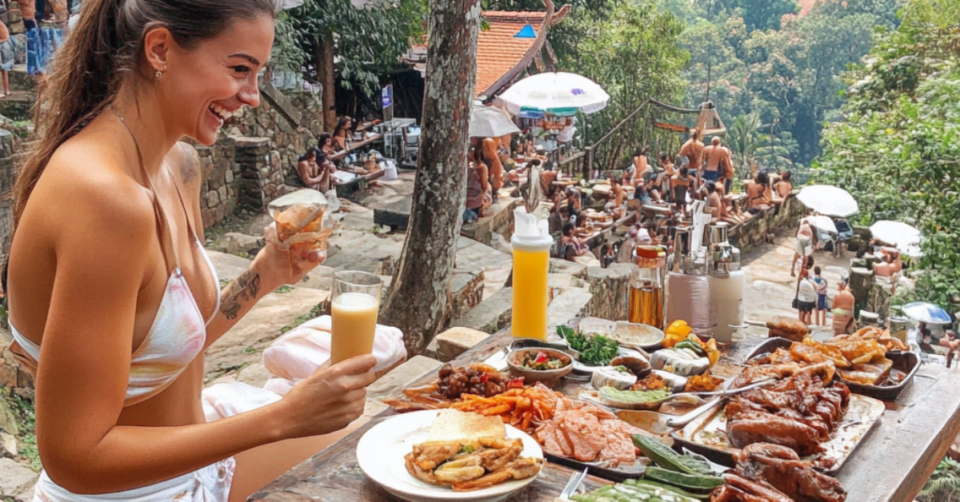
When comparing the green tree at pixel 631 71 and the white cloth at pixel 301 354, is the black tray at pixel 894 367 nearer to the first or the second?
the white cloth at pixel 301 354

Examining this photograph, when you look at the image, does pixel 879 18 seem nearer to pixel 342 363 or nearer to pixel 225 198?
pixel 225 198

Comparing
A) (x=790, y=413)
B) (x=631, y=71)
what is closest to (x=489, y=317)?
(x=790, y=413)

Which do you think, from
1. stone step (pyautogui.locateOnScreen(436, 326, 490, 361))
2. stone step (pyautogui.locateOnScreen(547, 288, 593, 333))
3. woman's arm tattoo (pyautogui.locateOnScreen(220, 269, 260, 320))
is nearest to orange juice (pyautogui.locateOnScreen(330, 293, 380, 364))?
woman's arm tattoo (pyautogui.locateOnScreen(220, 269, 260, 320))

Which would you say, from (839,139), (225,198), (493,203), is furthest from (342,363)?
(839,139)

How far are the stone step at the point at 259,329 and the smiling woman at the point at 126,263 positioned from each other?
362 cm

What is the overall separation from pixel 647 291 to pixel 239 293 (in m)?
1.15

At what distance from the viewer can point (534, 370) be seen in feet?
6.47

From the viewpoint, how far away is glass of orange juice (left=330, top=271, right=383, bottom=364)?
1469mm

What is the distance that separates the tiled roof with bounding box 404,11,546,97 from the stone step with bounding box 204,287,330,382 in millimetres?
9525

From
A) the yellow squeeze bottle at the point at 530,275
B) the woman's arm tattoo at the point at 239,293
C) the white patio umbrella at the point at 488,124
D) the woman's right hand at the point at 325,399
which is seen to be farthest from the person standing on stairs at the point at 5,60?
the woman's right hand at the point at 325,399

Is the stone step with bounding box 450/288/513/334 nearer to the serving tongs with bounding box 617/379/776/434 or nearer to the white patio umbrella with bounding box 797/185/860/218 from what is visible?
the serving tongs with bounding box 617/379/776/434

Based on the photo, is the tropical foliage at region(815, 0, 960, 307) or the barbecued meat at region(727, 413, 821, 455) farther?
the tropical foliage at region(815, 0, 960, 307)

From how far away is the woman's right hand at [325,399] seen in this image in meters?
1.41

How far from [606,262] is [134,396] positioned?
11.4 metres
